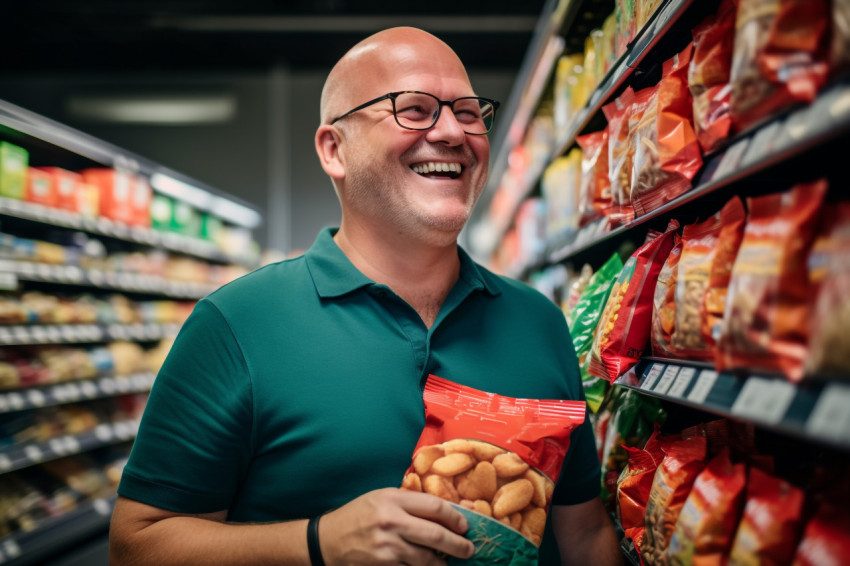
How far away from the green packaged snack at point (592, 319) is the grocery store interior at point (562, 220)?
0.01 metres

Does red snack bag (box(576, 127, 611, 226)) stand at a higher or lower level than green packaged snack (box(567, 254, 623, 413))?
higher

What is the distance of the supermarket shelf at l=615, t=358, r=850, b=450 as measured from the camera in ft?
2.12

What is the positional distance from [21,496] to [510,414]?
12.5 ft

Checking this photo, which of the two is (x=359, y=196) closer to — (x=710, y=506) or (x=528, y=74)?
(x=710, y=506)

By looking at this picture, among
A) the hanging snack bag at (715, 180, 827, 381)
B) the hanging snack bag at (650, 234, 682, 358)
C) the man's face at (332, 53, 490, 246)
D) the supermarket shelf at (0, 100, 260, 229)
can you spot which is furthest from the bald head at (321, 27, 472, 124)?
the supermarket shelf at (0, 100, 260, 229)

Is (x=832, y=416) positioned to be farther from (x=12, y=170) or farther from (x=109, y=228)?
Result: (x=109, y=228)

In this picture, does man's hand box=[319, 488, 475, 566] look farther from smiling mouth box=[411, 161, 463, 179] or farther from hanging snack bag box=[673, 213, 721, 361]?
smiling mouth box=[411, 161, 463, 179]

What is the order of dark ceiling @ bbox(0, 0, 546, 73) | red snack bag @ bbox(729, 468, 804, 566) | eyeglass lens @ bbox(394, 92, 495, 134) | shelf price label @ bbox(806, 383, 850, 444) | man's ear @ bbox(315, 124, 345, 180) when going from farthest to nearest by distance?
dark ceiling @ bbox(0, 0, 546, 73) < man's ear @ bbox(315, 124, 345, 180) < eyeglass lens @ bbox(394, 92, 495, 134) < red snack bag @ bbox(729, 468, 804, 566) < shelf price label @ bbox(806, 383, 850, 444)

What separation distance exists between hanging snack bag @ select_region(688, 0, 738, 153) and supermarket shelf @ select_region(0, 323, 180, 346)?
12.8 ft

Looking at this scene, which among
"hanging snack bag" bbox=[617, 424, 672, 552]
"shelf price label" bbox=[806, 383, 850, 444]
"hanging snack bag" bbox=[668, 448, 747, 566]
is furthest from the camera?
"hanging snack bag" bbox=[617, 424, 672, 552]

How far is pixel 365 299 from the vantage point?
1.44 meters

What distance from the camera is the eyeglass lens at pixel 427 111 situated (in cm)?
145

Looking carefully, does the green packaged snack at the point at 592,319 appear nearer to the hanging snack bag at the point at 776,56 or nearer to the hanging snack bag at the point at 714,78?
the hanging snack bag at the point at 714,78

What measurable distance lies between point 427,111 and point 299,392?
74cm
